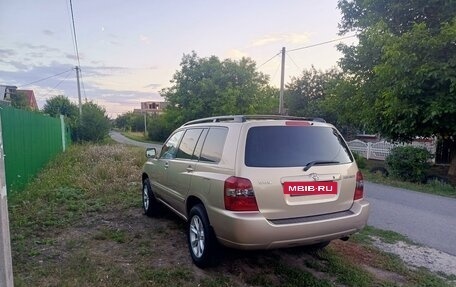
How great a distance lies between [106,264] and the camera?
3797 millimetres

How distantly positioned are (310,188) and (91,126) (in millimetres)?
23214

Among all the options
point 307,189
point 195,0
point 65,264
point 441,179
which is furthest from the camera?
point 441,179

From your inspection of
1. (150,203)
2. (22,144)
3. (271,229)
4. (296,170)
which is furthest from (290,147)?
(22,144)

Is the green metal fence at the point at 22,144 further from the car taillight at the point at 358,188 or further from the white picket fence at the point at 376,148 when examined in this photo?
the white picket fence at the point at 376,148

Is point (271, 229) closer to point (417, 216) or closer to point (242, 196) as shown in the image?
point (242, 196)

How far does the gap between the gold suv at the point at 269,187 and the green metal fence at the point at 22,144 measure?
14.4 ft

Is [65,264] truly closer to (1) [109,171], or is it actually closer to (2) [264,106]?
(1) [109,171]

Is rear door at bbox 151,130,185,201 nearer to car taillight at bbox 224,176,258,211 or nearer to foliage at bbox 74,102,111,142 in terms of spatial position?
car taillight at bbox 224,176,258,211

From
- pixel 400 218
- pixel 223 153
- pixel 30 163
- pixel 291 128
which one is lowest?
pixel 400 218

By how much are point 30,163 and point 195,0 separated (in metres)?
6.31

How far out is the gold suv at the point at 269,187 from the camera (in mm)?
3203

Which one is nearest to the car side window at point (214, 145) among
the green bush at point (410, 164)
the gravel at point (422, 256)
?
the gravel at point (422, 256)

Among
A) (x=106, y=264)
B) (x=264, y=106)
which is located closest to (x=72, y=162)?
(x=106, y=264)

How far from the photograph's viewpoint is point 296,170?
133 inches
